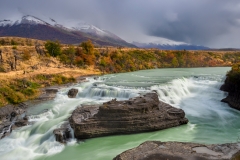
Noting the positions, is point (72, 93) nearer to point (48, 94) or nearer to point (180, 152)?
point (48, 94)

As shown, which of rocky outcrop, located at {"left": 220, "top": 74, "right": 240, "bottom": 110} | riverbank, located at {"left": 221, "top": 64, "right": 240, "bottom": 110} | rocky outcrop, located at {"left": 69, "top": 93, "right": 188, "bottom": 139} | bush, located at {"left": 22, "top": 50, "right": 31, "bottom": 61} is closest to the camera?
rocky outcrop, located at {"left": 69, "top": 93, "right": 188, "bottom": 139}

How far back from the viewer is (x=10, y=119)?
25.6 meters

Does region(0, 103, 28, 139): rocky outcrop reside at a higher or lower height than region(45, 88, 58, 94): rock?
lower

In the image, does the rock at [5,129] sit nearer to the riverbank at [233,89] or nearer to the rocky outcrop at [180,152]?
the rocky outcrop at [180,152]

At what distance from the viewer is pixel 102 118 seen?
2092 centimetres

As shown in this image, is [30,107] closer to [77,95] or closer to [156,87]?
[77,95]

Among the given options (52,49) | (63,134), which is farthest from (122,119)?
(52,49)

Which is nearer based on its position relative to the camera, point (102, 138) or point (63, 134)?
point (63, 134)

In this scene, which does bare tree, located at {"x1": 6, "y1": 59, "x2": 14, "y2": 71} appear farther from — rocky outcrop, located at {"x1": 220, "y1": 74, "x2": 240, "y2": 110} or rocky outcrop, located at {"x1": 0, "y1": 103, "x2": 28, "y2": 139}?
rocky outcrop, located at {"x1": 220, "y1": 74, "x2": 240, "y2": 110}

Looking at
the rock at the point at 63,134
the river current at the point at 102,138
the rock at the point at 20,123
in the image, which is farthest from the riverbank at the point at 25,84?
the rock at the point at 63,134

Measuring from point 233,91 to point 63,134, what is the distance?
86.2 ft

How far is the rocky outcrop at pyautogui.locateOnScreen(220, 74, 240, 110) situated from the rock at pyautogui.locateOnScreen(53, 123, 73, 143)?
893 inches

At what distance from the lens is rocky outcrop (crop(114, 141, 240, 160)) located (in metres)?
12.3

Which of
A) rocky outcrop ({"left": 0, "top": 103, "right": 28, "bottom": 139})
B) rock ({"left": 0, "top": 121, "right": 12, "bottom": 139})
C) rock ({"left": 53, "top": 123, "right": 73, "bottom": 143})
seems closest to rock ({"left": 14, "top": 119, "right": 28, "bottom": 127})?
rocky outcrop ({"left": 0, "top": 103, "right": 28, "bottom": 139})
